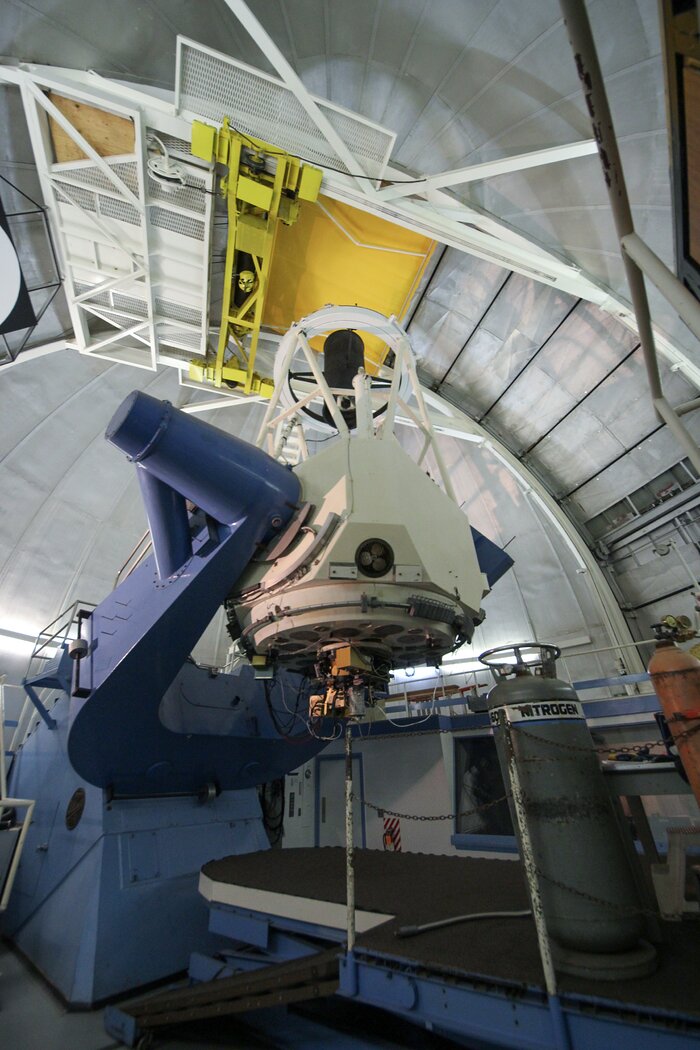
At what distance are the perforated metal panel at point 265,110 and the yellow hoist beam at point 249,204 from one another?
6.5 inches

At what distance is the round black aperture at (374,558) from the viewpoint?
3445mm

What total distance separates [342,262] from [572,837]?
9.21 meters

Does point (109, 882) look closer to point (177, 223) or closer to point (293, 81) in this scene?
point (177, 223)

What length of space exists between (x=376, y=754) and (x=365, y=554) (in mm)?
7957

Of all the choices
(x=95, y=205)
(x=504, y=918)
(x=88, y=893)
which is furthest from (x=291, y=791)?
(x=95, y=205)

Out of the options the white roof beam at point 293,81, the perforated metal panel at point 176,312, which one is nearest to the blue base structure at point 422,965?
the white roof beam at point 293,81

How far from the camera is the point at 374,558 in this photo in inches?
136

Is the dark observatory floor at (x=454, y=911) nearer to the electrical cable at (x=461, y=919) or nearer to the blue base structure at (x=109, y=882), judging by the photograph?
the electrical cable at (x=461, y=919)

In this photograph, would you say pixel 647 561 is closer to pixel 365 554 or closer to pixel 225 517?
pixel 365 554

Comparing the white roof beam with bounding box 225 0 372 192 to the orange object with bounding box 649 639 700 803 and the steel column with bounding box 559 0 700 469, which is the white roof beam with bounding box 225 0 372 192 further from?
the orange object with bounding box 649 639 700 803

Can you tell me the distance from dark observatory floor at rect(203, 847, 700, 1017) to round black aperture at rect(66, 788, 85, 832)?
5.72 feet

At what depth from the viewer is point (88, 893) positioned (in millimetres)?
4930

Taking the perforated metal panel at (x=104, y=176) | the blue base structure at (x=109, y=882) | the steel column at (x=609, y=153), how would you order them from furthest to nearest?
the perforated metal panel at (x=104, y=176)
the blue base structure at (x=109, y=882)
the steel column at (x=609, y=153)

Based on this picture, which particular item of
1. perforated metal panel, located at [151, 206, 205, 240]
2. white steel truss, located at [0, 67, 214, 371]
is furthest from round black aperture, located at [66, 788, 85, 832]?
perforated metal panel, located at [151, 206, 205, 240]
